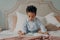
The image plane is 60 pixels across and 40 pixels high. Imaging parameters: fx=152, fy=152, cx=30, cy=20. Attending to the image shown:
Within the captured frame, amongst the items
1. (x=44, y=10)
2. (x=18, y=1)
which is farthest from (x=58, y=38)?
(x=18, y=1)

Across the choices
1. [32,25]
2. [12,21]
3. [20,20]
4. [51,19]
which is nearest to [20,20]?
[20,20]

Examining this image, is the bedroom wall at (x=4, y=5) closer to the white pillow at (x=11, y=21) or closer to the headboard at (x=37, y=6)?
the headboard at (x=37, y=6)

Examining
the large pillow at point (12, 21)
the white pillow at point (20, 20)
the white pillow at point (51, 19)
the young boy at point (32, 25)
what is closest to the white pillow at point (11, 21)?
the large pillow at point (12, 21)

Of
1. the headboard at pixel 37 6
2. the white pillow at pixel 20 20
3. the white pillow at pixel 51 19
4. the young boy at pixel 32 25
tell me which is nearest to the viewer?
the young boy at pixel 32 25

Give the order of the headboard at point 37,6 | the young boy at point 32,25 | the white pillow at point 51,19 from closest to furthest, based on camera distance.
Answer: the young boy at point 32,25
the white pillow at point 51,19
the headboard at point 37,6

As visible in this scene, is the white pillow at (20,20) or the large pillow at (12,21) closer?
the white pillow at (20,20)

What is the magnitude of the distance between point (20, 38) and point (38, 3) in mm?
1376

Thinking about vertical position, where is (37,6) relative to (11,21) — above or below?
above

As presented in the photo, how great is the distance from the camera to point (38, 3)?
10.9ft

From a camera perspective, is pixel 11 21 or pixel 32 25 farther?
pixel 11 21

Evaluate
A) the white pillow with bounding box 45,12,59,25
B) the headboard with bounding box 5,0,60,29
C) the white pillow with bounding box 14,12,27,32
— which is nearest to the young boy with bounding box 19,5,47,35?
the white pillow with bounding box 14,12,27,32

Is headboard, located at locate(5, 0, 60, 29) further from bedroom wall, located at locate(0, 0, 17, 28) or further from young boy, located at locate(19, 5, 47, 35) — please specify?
young boy, located at locate(19, 5, 47, 35)

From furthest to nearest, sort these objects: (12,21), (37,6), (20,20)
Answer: (37,6), (12,21), (20,20)

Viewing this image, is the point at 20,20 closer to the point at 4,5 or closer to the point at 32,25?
the point at 32,25
